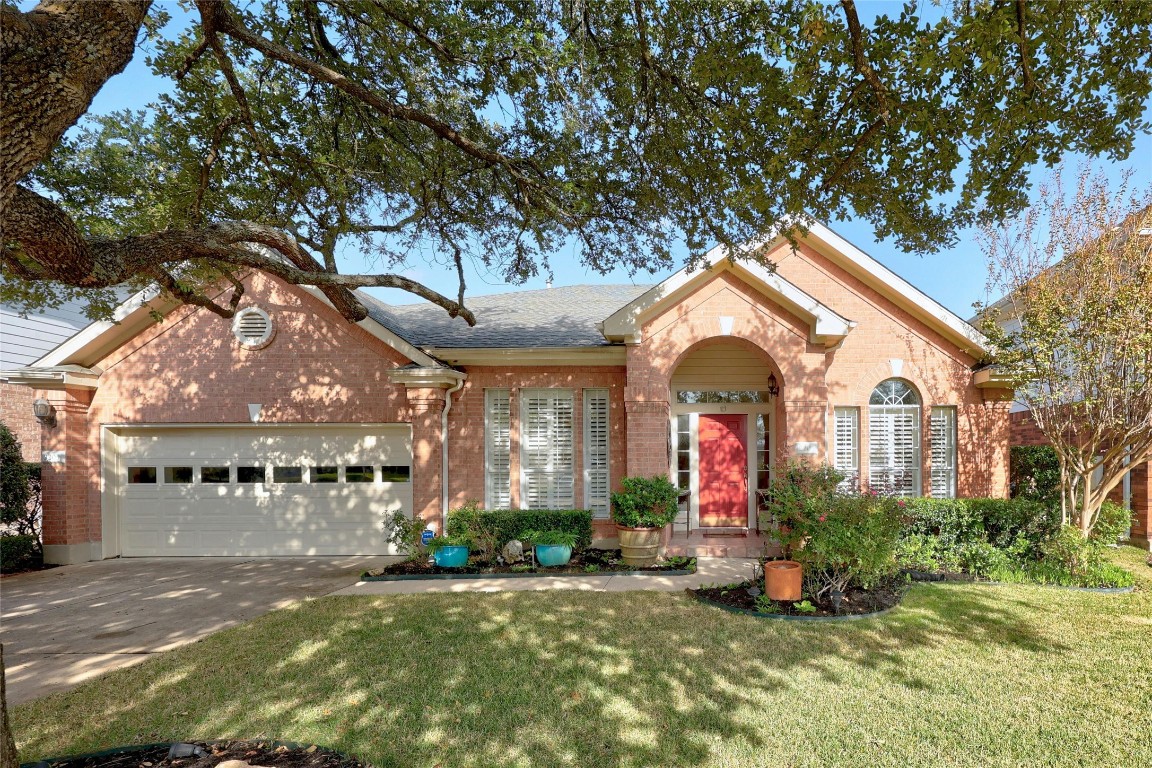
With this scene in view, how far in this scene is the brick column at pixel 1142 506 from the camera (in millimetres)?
9407

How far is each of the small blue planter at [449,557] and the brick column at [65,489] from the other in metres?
7.09

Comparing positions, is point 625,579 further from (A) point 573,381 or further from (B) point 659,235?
(B) point 659,235

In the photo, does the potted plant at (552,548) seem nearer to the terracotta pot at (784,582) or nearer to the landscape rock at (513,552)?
the landscape rock at (513,552)

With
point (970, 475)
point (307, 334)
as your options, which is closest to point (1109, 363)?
point (970, 475)

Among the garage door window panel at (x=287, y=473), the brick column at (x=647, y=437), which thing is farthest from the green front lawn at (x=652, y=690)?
the garage door window panel at (x=287, y=473)

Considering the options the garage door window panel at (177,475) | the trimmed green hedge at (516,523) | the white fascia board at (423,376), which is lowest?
the trimmed green hedge at (516,523)

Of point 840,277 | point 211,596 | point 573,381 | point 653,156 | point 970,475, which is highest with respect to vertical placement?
point 653,156

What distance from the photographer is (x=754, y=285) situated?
880 centimetres

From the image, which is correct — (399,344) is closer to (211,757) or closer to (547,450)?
(547,450)

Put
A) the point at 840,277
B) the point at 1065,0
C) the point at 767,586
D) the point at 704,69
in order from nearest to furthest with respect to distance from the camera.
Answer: the point at 1065,0, the point at 704,69, the point at 767,586, the point at 840,277

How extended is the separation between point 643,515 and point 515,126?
600cm

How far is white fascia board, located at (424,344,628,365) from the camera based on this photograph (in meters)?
9.56

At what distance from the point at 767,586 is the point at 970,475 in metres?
5.87

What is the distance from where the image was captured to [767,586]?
6398 millimetres
